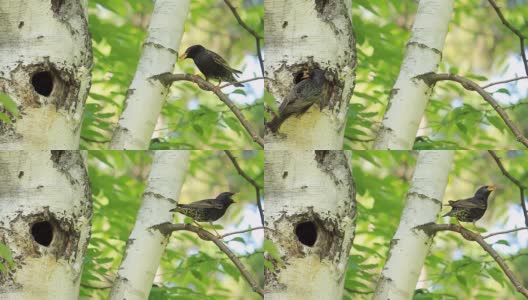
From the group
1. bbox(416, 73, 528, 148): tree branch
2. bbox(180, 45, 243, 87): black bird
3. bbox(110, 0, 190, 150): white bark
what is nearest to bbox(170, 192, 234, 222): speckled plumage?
bbox(110, 0, 190, 150): white bark

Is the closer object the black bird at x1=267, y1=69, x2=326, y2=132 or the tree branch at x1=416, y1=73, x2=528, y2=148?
the black bird at x1=267, y1=69, x2=326, y2=132

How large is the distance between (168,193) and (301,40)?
3.94ft

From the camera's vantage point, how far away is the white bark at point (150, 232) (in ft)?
16.6

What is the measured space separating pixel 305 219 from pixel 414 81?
1.34m

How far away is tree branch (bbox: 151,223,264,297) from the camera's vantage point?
4.21 meters

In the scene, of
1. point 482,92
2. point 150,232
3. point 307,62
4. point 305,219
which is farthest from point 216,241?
point 482,92

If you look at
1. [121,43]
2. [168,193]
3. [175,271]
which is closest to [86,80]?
[168,193]

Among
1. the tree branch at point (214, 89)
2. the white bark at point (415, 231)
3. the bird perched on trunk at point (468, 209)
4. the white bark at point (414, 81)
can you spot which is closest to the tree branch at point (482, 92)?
the white bark at point (414, 81)

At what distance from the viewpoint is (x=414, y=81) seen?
17.5 feet

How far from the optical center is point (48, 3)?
4871 mm

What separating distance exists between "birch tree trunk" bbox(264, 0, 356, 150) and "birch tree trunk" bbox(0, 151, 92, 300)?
3.43 feet

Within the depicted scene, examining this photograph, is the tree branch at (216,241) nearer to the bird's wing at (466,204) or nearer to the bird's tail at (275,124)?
the bird's tail at (275,124)

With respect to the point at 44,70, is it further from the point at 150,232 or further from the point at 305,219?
the point at 305,219

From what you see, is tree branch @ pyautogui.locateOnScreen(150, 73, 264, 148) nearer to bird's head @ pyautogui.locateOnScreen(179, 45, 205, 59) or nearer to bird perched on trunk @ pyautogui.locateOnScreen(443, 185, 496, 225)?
bird's head @ pyautogui.locateOnScreen(179, 45, 205, 59)
